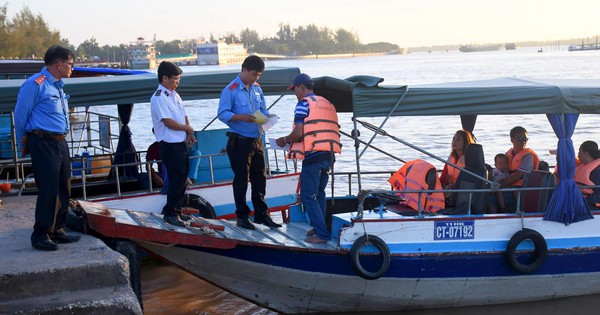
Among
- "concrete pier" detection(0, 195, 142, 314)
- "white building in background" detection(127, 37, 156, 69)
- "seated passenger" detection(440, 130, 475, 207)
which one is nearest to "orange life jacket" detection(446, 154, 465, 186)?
"seated passenger" detection(440, 130, 475, 207)

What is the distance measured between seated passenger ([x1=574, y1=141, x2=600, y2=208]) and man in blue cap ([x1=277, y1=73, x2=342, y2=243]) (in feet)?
9.48

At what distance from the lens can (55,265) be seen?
20.1 feet

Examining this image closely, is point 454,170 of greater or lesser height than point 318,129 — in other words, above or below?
below

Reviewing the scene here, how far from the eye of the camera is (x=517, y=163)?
30.5 feet

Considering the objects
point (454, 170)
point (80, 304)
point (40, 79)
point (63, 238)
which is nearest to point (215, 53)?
point (454, 170)

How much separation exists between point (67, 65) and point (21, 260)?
1.70 m

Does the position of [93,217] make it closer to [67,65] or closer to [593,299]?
[67,65]

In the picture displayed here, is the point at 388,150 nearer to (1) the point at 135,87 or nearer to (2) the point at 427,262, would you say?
(1) the point at 135,87

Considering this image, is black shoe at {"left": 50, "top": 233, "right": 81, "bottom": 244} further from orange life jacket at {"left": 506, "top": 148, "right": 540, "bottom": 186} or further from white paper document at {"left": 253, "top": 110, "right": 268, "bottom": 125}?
orange life jacket at {"left": 506, "top": 148, "right": 540, "bottom": 186}

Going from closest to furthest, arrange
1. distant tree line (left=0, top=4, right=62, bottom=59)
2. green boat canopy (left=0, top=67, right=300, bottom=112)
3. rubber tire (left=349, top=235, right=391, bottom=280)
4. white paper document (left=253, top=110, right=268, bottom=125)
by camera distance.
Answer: rubber tire (left=349, top=235, right=391, bottom=280)
white paper document (left=253, top=110, right=268, bottom=125)
green boat canopy (left=0, top=67, right=300, bottom=112)
distant tree line (left=0, top=4, right=62, bottom=59)

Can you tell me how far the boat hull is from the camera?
7.80m

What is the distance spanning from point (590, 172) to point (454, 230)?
1830 mm

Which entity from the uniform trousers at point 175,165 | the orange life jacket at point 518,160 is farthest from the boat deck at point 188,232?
the orange life jacket at point 518,160

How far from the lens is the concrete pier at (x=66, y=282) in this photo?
5.88 meters
